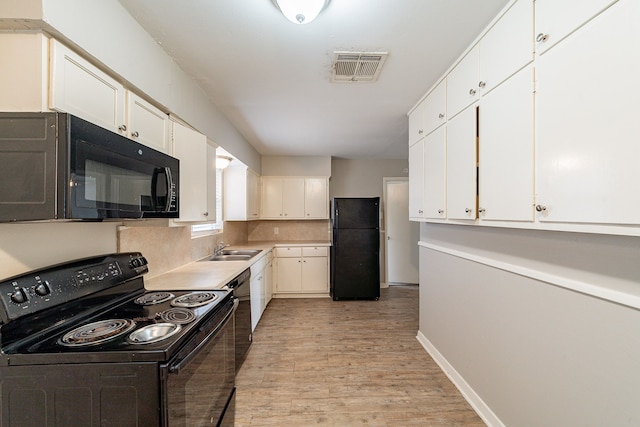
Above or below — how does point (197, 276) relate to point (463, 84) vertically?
below

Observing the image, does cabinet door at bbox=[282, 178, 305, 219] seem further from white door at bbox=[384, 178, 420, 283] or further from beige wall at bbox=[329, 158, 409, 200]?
white door at bbox=[384, 178, 420, 283]

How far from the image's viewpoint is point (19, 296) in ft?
3.21

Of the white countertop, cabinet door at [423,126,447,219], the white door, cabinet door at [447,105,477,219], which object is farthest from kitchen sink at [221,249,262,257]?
the white door

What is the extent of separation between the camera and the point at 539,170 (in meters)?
1.22

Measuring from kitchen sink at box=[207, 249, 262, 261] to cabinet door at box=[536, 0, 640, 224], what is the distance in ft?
9.32

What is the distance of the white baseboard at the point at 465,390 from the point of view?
66.6 inches

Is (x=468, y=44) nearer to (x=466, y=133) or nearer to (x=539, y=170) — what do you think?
(x=466, y=133)

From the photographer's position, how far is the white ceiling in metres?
Answer: 1.42

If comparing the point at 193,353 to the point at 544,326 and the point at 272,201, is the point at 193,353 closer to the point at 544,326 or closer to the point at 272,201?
the point at 544,326

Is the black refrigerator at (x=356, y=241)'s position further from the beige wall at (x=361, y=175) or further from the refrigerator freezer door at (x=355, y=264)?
the beige wall at (x=361, y=175)

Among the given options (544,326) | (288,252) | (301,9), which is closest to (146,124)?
(301,9)

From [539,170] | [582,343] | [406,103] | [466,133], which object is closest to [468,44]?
[466,133]

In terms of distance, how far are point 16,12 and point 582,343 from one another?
102 inches

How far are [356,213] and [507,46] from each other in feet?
10.1
